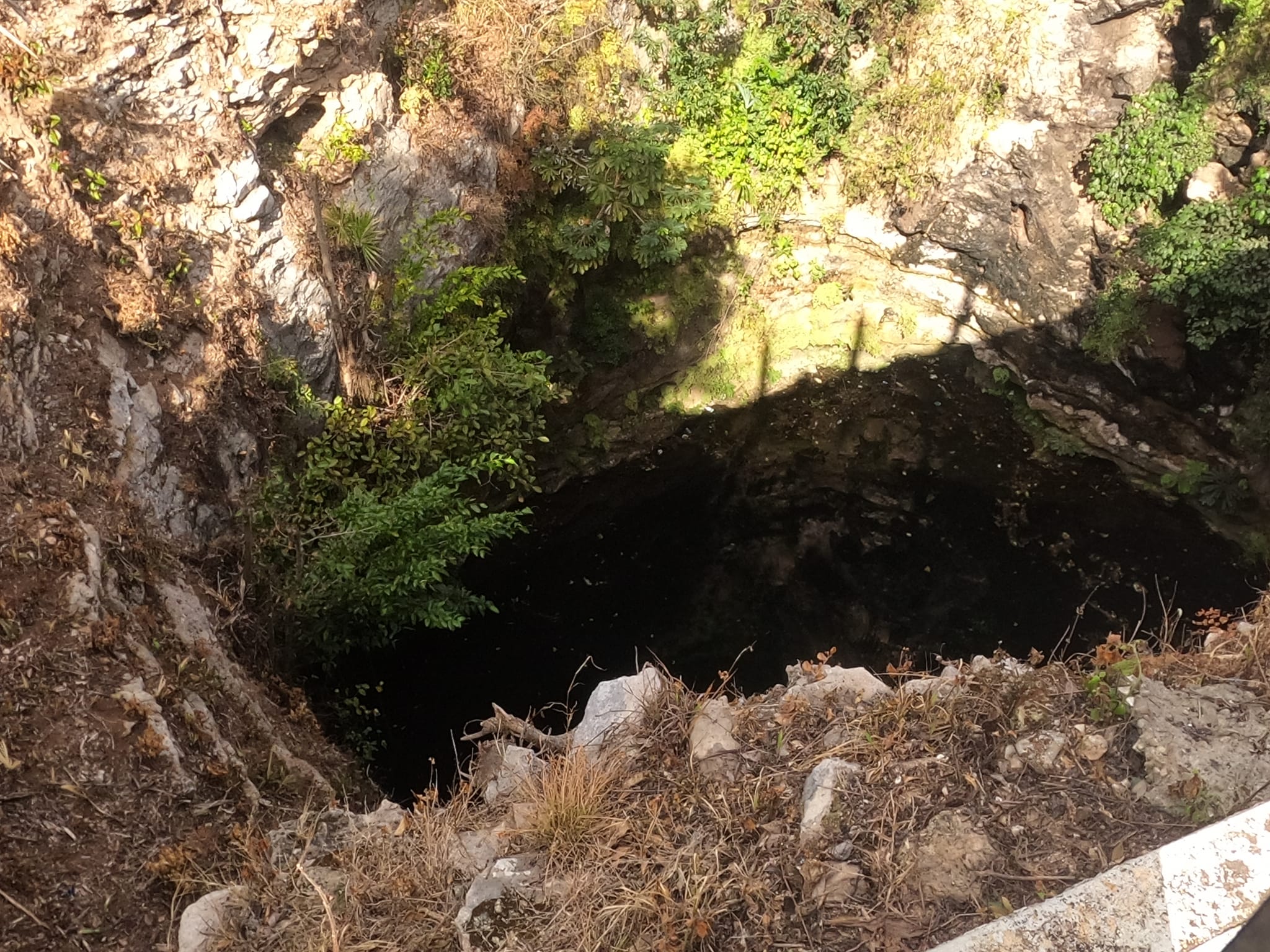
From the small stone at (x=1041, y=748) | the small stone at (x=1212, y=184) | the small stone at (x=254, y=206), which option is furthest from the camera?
the small stone at (x=1212, y=184)

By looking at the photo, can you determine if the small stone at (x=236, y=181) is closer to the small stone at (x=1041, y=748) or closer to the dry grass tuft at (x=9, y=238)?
the dry grass tuft at (x=9, y=238)

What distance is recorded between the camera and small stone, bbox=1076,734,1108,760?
3.37m

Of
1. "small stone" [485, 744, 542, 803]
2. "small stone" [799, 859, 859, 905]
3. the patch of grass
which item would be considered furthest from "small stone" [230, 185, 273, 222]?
"small stone" [799, 859, 859, 905]

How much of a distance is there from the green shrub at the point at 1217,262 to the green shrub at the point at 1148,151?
1.36 feet

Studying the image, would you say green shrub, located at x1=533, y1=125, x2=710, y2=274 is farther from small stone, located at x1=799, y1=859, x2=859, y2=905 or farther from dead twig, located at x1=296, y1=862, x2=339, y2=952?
small stone, located at x1=799, y1=859, x2=859, y2=905

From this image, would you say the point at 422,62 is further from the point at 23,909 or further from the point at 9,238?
the point at 23,909

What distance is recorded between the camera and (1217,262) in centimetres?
831

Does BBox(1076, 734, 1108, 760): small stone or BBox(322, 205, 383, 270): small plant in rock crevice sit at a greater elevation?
BBox(322, 205, 383, 270): small plant in rock crevice

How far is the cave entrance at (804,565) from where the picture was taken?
25.5 feet

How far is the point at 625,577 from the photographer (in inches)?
344

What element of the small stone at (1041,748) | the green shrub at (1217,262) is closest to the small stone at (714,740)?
the small stone at (1041,748)

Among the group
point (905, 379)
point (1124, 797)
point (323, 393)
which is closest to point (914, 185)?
point (905, 379)

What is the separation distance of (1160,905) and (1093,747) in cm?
83

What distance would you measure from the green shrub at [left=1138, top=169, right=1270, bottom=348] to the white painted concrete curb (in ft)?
24.3
